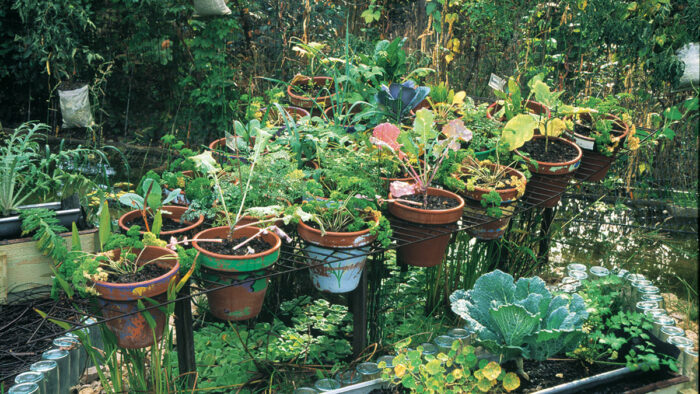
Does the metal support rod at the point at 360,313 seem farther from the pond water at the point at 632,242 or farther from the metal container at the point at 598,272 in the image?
the pond water at the point at 632,242

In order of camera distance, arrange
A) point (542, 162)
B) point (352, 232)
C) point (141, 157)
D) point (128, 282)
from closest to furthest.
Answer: point (128, 282)
point (352, 232)
point (542, 162)
point (141, 157)

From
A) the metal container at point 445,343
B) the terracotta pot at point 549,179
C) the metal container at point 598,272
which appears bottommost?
the metal container at point 445,343

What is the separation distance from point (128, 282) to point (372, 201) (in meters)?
0.92

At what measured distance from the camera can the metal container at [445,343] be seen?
2.59 meters

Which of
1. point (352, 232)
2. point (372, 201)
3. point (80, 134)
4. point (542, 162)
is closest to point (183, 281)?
point (352, 232)

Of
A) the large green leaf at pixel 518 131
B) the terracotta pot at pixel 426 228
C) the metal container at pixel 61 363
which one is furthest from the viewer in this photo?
the large green leaf at pixel 518 131

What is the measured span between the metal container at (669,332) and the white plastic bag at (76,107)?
Answer: 4443mm

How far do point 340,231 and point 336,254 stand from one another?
0.29ft

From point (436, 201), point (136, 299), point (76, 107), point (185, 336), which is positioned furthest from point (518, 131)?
point (76, 107)

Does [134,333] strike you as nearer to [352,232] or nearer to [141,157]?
[352,232]

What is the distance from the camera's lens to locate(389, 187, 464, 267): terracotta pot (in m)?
2.47

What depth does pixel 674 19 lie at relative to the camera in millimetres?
4461

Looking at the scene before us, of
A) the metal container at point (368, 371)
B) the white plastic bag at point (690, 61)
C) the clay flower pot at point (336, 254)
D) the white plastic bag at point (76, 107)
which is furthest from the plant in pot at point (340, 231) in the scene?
the white plastic bag at point (76, 107)

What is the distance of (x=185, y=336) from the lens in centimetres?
224
